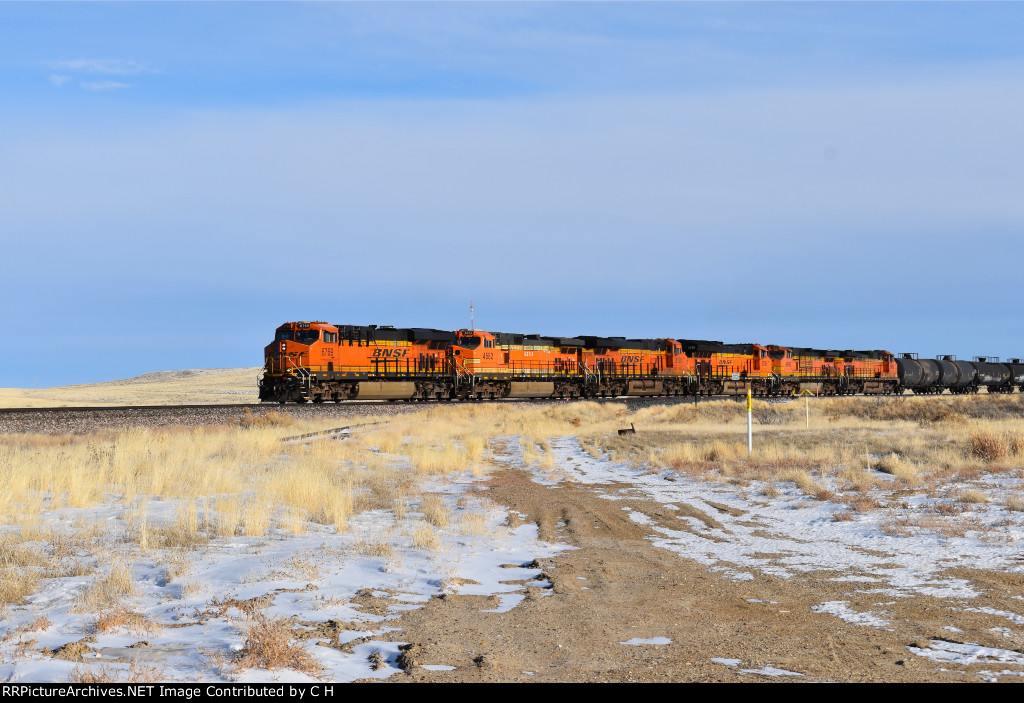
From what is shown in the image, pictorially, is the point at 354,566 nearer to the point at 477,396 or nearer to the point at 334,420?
the point at 334,420

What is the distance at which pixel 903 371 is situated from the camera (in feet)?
238

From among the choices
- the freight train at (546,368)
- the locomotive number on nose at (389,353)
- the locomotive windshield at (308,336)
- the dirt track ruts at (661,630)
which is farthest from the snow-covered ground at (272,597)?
the locomotive number on nose at (389,353)

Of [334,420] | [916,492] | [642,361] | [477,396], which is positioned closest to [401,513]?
[916,492]

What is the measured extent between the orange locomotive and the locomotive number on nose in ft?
0.19

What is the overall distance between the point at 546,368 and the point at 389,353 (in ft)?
36.5

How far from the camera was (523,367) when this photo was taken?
49.1 m

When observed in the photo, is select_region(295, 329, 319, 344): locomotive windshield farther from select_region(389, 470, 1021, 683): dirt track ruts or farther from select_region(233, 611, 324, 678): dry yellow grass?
select_region(233, 611, 324, 678): dry yellow grass

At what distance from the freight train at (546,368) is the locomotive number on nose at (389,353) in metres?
0.05

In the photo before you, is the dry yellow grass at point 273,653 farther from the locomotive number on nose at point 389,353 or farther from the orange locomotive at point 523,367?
the locomotive number on nose at point 389,353

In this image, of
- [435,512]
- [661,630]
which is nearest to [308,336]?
[435,512]

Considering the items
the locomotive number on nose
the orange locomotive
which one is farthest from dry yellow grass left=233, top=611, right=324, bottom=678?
the locomotive number on nose

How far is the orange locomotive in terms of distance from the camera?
130ft
